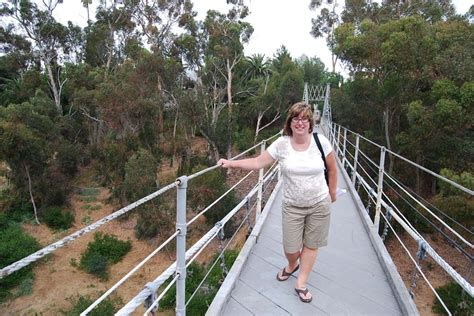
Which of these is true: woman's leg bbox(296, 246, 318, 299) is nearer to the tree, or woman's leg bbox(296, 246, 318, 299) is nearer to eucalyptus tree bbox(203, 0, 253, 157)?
the tree

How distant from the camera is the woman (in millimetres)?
1895

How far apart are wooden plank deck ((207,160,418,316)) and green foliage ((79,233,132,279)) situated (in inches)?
343

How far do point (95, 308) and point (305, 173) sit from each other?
765cm

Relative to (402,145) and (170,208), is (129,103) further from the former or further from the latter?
(402,145)

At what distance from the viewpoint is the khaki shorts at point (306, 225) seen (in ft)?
6.45

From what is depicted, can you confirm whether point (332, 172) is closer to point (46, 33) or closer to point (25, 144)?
point (25, 144)

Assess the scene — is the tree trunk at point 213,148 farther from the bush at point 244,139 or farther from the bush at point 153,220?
the bush at point 153,220

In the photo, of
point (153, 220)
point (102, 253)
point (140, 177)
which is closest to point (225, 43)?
point (140, 177)

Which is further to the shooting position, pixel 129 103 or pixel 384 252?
pixel 129 103

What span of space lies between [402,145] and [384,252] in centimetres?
1067

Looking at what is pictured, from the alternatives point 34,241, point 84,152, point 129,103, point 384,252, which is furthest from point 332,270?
point 84,152

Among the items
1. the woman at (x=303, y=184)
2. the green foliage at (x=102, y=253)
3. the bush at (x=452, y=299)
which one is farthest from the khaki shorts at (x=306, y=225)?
the green foliage at (x=102, y=253)

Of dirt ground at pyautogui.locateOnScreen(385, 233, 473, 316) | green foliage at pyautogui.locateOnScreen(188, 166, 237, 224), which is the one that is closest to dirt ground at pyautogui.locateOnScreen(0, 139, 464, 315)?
dirt ground at pyautogui.locateOnScreen(385, 233, 473, 316)

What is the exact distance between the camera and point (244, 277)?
2.28 m
